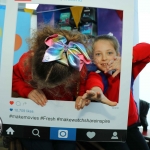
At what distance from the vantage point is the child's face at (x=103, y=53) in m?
0.72

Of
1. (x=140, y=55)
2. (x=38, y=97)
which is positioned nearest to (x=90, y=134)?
(x=38, y=97)

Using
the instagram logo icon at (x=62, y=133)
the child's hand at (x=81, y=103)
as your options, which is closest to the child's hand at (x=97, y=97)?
the child's hand at (x=81, y=103)

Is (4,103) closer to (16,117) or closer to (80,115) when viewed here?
(16,117)

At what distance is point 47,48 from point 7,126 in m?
0.25

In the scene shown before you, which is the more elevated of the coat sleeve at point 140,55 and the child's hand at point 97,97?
the coat sleeve at point 140,55

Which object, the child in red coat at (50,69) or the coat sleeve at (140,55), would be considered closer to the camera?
the child in red coat at (50,69)

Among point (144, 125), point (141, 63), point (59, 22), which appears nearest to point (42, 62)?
point (59, 22)

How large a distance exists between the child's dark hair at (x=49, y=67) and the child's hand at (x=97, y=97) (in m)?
0.05

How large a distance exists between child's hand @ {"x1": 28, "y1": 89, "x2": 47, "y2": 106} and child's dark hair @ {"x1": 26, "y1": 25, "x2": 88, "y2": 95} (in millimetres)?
20

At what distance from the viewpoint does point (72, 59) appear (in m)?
0.68

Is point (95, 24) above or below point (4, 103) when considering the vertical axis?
above

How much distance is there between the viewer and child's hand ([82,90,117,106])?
2.26 feet

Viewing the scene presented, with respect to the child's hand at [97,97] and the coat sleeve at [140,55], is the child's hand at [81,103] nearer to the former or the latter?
the child's hand at [97,97]

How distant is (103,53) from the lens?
2.38 ft
